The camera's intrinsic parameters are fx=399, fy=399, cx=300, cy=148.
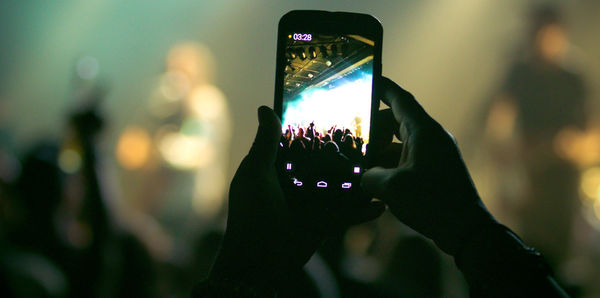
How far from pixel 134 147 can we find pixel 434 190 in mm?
1756

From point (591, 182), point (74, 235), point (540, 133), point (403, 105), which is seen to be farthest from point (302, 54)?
point (591, 182)

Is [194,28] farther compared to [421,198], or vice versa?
[194,28]

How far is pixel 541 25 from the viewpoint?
1.76 metres

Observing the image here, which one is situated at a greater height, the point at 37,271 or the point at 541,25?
the point at 541,25

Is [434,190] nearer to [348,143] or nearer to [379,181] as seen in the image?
[379,181]

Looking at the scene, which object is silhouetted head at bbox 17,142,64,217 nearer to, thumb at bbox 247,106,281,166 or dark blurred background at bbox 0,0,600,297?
dark blurred background at bbox 0,0,600,297

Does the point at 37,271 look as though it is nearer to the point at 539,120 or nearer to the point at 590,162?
the point at 539,120

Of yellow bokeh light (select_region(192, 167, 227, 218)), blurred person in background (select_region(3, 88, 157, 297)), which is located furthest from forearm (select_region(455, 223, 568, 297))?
yellow bokeh light (select_region(192, 167, 227, 218))

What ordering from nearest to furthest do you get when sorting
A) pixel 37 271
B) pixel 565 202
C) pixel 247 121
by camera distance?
pixel 37 271 < pixel 565 202 < pixel 247 121

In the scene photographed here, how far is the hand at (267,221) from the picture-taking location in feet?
2.09

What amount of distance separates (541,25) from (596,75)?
16.0 inches

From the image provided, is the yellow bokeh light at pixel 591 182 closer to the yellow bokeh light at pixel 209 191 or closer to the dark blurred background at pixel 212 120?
the dark blurred background at pixel 212 120

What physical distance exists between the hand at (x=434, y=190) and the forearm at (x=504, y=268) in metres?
0.02

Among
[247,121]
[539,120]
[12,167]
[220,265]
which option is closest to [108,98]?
[12,167]
